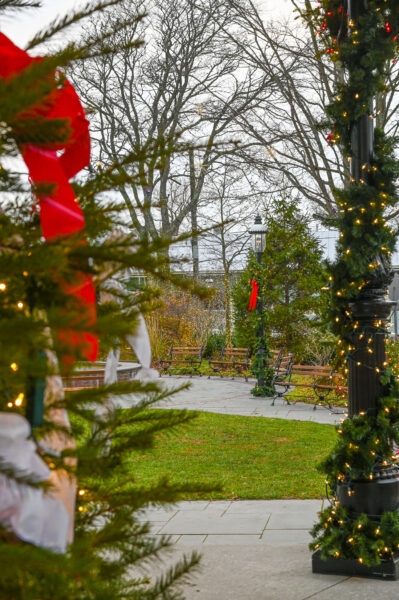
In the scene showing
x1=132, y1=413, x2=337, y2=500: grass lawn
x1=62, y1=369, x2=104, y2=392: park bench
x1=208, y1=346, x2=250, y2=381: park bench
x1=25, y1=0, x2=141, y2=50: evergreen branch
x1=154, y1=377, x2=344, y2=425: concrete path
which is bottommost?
x1=132, y1=413, x2=337, y2=500: grass lawn

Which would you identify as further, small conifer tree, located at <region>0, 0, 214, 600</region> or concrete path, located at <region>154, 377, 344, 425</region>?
concrete path, located at <region>154, 377, 344, 425</region>

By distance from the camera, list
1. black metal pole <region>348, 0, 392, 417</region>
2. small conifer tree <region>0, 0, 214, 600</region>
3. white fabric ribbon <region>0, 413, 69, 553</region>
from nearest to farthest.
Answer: small conifer tree <region>0, 0, 214, 600</region> < white fabric ribbon <region>0, 413, 69, 553</region> < black metal pole <region>348, 0, 392, 417</region>

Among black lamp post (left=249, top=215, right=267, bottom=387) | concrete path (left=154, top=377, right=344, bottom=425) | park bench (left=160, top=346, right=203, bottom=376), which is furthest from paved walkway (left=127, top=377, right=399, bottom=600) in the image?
park bench (left=160, top=346, right=203, bottom=376)

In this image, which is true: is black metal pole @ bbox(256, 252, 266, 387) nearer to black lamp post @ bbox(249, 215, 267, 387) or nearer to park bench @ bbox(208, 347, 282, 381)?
black lamp post @ bbox(249, 215, 267, 387)

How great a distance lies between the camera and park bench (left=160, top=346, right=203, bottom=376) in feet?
71.3

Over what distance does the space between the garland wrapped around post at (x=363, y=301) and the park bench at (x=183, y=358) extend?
16.3 m

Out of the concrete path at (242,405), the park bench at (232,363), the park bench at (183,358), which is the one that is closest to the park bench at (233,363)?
the park bench at (232,363)

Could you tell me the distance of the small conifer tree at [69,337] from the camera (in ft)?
3.14

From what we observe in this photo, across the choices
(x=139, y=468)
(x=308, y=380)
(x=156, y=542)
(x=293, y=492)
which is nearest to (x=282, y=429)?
(x=139, y=468)

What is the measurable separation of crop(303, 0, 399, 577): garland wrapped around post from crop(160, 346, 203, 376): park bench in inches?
642

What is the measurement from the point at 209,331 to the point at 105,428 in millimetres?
24156

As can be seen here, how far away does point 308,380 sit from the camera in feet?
61.3

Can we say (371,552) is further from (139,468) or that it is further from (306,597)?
(139,468)

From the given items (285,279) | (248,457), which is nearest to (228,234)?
(285,279)
